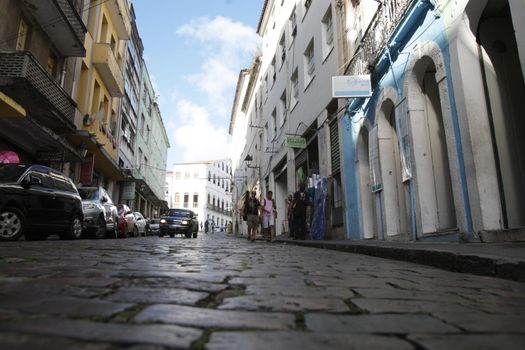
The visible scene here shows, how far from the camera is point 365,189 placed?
12180mm

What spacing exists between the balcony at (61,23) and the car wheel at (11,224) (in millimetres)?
8192

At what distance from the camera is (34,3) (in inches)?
563

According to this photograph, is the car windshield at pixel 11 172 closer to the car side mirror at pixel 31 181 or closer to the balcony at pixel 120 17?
the car side mirror at pixel 31 181

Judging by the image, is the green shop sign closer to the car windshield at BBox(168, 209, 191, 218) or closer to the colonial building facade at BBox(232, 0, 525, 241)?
the colonial building facade at BBox(232, 0, 525, 241)

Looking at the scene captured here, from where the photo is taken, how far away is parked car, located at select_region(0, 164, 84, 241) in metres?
8.96

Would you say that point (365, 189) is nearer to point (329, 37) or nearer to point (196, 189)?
point (329, 37)

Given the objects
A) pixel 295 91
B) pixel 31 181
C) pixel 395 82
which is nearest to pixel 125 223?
pixel 31 181

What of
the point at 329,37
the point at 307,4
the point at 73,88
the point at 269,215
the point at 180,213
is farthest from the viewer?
the point at 180,213

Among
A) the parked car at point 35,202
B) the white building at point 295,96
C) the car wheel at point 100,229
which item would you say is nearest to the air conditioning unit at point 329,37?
the white building at point 295,96

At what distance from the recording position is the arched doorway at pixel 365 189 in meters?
11.9

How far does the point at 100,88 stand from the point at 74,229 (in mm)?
12753

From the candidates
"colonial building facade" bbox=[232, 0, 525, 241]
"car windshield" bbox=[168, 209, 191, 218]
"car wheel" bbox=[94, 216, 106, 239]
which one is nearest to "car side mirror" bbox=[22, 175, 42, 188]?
"car wheel" bbox=[94, 216, 106, 239]

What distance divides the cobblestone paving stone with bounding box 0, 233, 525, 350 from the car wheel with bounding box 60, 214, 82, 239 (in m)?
8.11

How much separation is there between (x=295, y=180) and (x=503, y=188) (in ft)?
41.1
